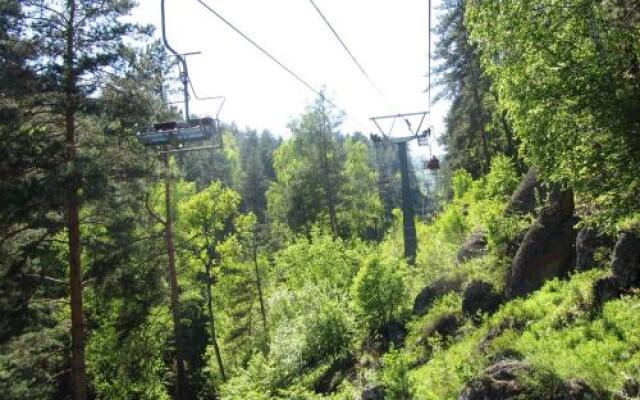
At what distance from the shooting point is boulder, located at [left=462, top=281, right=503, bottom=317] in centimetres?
1515

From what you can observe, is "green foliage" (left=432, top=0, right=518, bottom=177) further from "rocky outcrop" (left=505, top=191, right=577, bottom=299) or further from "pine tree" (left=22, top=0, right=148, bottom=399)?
"pine tree" (left=22, top=0, right=148, bottom=399)

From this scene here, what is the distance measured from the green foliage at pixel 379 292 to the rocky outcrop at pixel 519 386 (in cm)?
944

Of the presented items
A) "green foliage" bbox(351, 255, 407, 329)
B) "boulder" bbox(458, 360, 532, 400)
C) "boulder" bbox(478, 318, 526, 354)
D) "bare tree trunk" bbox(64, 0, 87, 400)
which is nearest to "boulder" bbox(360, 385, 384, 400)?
"boulder" bbox(478, 318, 526, 354)

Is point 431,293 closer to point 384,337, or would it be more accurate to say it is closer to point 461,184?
point 384,337

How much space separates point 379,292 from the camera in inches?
741

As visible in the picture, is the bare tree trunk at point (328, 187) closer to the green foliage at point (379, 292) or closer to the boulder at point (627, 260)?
the green foliage at point (379, 292)

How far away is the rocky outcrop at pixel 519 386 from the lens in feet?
26.9

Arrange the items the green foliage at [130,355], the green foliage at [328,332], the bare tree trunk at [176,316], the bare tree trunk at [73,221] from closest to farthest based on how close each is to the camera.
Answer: the bare tree trunk at [73,221] < the green foliage at [328,332] < the bare tree trunk at [176,316] < the green foliage at [130,355]

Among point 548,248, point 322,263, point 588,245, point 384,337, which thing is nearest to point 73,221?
point 384,337

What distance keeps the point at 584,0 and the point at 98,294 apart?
47.2 feet

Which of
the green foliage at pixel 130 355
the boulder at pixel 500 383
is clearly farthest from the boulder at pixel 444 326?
the green foliage at pixel 130 355

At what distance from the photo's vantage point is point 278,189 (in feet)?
157

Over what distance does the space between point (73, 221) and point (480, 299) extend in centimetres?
1176

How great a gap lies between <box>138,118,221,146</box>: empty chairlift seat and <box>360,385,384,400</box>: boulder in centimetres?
→ 740
